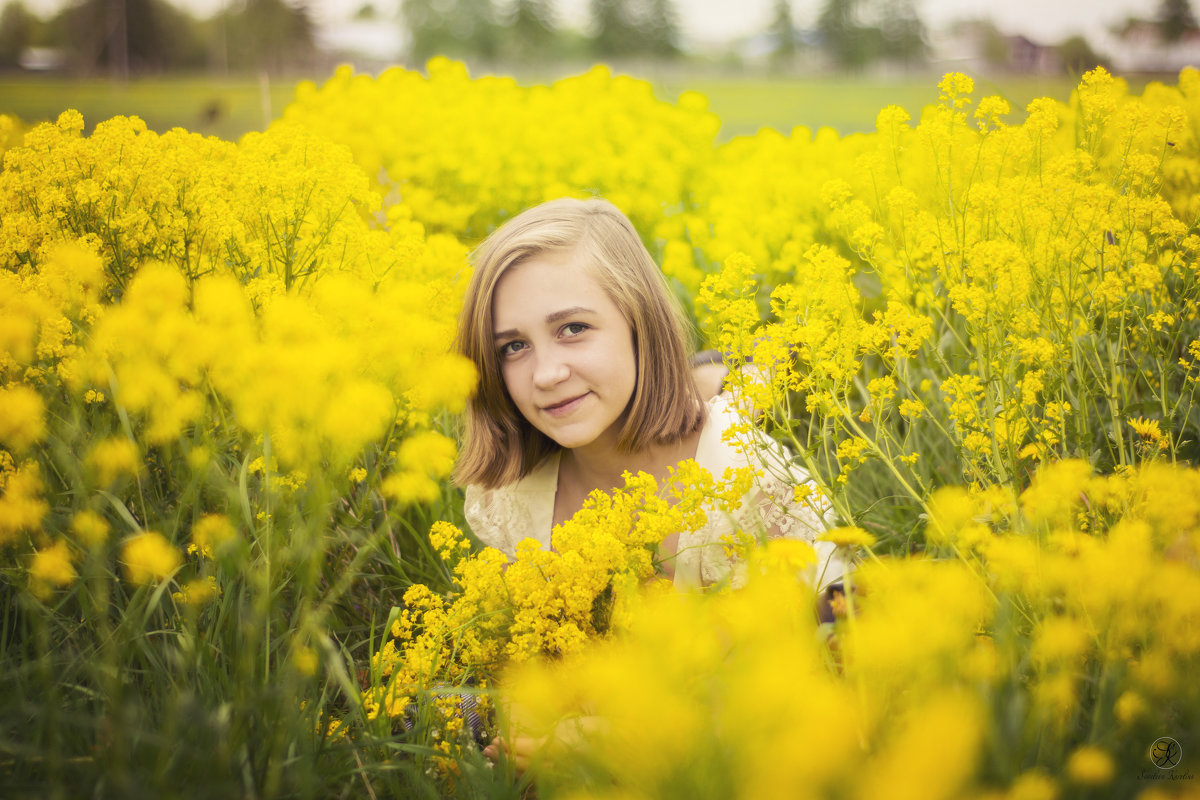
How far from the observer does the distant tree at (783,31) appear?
33.4 metres

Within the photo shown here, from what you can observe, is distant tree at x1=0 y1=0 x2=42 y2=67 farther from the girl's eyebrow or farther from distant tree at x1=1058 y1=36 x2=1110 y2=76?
distant tree at x1=1058 y1=36 x2=1110 y2=76

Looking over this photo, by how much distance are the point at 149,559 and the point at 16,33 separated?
10.7m

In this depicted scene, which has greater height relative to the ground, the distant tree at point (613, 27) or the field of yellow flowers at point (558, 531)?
the distant tree at point (613, 27)

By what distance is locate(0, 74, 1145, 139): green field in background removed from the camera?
417 centimetres

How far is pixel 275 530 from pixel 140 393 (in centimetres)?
41

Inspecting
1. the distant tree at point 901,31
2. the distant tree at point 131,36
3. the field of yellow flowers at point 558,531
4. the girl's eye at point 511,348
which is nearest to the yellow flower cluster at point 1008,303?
the field of yellow flowers at point 558,531

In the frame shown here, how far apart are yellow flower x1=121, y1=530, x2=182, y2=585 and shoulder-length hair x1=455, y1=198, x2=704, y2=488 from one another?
98 centimetres

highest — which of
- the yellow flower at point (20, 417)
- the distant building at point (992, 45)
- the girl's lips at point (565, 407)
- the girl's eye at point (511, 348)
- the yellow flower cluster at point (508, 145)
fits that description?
the distant building at point (992, 45)

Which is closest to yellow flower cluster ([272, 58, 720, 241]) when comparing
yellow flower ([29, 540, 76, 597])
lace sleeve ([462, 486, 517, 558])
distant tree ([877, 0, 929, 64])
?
lace sleeve ([462, 486, 517, 558])

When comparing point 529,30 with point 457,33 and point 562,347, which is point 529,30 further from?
point 562,347

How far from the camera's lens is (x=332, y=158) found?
219cm

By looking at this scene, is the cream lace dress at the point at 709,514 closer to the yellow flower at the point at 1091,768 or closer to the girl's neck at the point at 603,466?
the girl's neck at the point at 603,466

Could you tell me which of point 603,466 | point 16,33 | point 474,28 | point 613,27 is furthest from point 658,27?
point 603,466

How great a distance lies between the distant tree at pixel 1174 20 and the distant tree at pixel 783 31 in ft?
104
